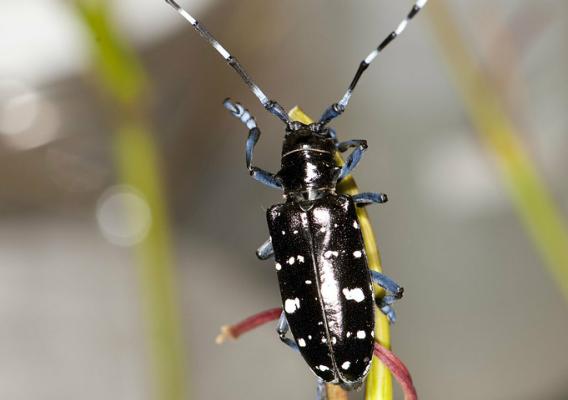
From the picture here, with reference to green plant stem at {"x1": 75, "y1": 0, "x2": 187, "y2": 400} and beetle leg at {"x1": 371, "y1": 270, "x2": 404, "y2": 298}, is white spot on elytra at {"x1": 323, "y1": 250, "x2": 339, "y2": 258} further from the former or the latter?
green plant stem at {"x1": 75, "y1": 0, "x2": 187, "y2": 400}

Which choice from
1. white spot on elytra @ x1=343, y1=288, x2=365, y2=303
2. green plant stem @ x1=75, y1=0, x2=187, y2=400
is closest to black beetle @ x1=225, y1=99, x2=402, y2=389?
white spot on elytra @ x1=343, y1=288, x2=365, y2=303

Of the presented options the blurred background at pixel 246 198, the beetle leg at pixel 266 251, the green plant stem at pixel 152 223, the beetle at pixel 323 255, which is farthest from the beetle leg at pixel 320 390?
the blurred background at pixel 246 198

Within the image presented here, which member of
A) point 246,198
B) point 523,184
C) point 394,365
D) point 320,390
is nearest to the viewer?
point 394,365

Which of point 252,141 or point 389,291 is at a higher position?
point 252,141

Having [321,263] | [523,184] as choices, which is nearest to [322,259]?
[321,263]

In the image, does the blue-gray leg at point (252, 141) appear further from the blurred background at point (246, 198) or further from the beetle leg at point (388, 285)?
the blurred background at point (246, 198)

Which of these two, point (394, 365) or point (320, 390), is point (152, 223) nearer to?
point (320, 390)

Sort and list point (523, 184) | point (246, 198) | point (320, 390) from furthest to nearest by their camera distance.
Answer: point (246, 198) < point (523, 184) < point (320, 390)
